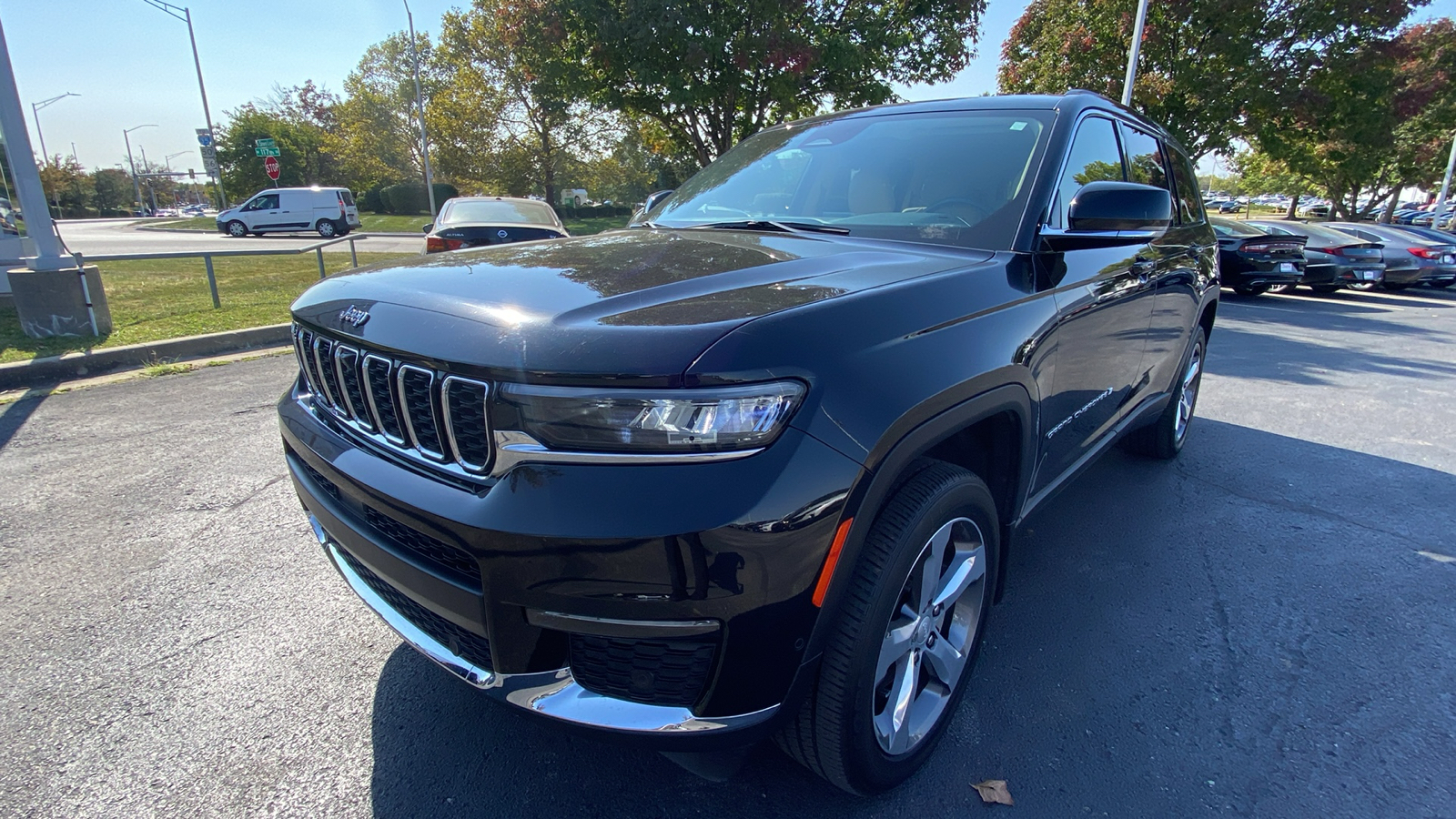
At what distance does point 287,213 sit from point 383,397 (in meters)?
31.9

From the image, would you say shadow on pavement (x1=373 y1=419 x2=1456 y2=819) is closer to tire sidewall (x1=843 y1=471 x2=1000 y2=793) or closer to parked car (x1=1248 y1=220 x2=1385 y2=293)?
tire sidewall (x1=843 y1=471 x2=1000 y2=793)

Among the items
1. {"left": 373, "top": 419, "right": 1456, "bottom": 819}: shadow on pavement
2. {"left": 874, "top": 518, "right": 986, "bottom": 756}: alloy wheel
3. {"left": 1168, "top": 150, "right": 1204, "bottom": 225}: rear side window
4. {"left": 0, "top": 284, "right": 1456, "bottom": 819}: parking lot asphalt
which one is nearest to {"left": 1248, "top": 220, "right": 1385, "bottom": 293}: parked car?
{"left": 1168, "top": 150, "right": 1204, "bottom": 225}: rear side window

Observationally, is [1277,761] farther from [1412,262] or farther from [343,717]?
[1412,262]

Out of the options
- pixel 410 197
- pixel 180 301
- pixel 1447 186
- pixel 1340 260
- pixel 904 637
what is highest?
pixel 410 197

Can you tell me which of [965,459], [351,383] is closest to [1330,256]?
[965,459]

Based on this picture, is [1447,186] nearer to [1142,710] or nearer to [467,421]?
[1142,710]

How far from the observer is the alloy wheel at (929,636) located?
1.83 m

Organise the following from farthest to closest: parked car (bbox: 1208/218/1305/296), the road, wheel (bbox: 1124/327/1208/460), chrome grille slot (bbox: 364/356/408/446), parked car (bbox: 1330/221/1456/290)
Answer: the road → parked car (bbox: 1330/221/1456/290) → parked car (bbox: 1208/218/1305/296) → wheel (bbox: 1124/327/1208/460) → chrome grille slot (bbox: 364/356/408/446)

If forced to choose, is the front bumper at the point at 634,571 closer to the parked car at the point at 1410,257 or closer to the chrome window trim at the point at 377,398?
the chrome window trim at the point at 377,398

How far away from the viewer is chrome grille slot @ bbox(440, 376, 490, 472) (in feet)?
4.92

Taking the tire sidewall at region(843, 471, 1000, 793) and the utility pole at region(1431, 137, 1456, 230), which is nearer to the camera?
the tire sidewall at region(843, 471, 1000, 793)

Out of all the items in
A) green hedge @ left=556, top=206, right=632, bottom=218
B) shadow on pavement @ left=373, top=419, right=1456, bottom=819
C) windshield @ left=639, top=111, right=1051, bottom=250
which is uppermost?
green hedge @ left=556, top=206, right=632, bottom=218

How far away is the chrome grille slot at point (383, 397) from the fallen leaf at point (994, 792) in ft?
5.68

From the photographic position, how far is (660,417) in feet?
4.54
